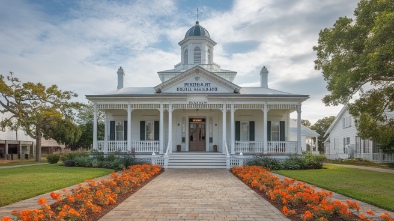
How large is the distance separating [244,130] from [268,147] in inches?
94.6

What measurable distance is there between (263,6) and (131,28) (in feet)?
18.9

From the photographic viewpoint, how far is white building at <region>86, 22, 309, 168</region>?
21688mm

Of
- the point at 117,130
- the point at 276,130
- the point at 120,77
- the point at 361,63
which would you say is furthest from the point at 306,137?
the point at 361,63

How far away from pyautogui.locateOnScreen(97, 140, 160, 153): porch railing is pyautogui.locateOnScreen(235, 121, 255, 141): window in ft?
19.0

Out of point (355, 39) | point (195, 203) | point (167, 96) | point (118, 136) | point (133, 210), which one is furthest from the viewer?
point (118, 136)

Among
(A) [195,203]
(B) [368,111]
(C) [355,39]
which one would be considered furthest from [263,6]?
(A) [195,203]

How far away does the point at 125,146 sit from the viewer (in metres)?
22.5

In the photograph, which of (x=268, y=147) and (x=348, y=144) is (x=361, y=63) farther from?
(x=348, y=144)

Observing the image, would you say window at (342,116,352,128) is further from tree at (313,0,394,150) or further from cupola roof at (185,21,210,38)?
cupola roof at (185,21,210,38)

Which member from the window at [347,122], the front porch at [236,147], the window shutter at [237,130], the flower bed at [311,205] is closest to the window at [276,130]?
the front porch at [236,147]

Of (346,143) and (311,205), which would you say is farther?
(346,143)

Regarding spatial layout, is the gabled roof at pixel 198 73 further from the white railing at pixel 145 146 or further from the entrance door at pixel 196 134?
the white railing at pixel 145 146

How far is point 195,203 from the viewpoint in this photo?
8750mm

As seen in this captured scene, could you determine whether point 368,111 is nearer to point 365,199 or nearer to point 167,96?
point 365,199
